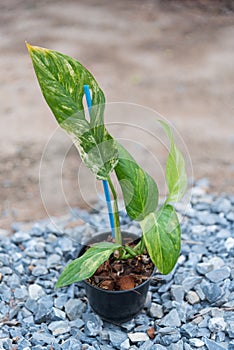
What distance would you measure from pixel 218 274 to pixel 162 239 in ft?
1.34

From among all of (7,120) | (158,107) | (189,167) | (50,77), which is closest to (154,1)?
(158,107)

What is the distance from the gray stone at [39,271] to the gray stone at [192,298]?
0.42 m

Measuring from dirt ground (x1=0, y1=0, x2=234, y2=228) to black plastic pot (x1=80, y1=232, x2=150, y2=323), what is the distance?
243mm

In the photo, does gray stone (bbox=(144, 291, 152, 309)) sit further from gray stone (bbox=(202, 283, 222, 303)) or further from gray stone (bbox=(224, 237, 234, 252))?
gray stone (bbox=(224, 237, 234, 252))

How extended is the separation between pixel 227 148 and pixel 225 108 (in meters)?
0.36

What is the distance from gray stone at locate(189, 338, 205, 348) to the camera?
1.37 metres

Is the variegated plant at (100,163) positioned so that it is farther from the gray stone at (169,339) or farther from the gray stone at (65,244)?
the gray stone at (65,244)

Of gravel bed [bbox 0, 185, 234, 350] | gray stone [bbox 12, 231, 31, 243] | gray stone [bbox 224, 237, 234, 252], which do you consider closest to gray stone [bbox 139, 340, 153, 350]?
gravel bed [bbox 0, 185, 234, 350]

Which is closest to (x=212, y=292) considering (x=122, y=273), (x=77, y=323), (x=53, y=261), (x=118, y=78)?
(x=122, y=273)

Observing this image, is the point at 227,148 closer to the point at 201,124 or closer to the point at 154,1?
the point at 201,124

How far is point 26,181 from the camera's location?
2.17 m

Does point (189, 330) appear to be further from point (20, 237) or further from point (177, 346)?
point (20, 237)

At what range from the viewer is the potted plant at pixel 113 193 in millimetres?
1175

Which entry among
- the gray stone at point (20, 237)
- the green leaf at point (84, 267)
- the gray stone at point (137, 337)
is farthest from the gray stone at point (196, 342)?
the gray stone at point (20, 237)
